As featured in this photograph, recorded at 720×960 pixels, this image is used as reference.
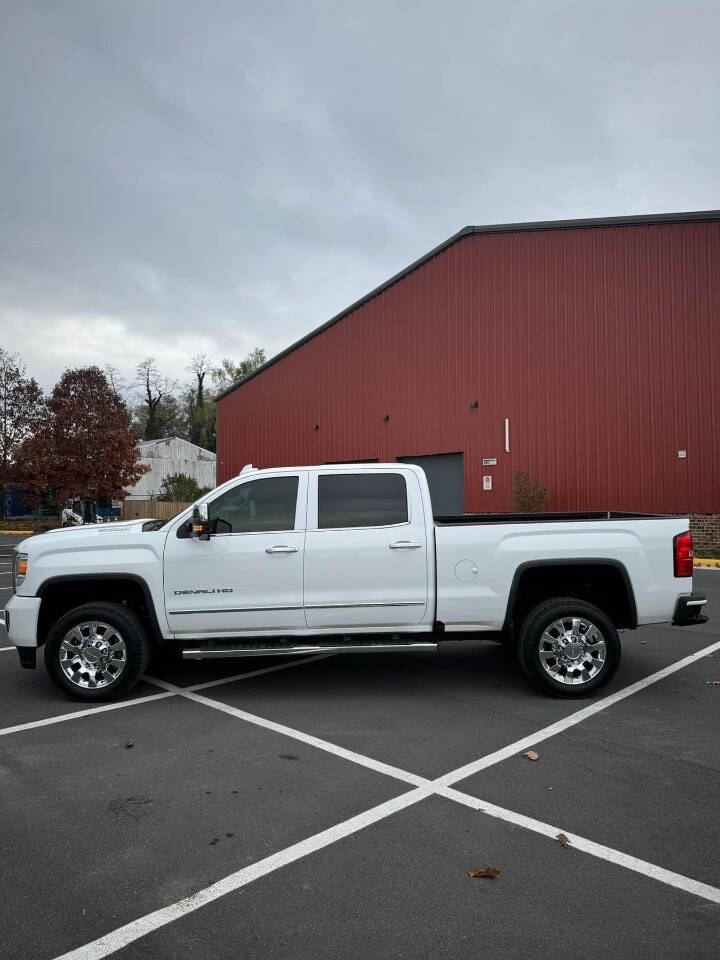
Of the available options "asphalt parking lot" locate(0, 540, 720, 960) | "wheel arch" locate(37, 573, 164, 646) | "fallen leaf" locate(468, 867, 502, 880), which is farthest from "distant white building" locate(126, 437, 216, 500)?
"fallen leaf" locate(468, 867, 502, 880)

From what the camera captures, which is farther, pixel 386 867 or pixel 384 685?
pixel 384 685

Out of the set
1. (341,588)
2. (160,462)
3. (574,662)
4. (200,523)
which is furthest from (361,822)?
(160,462)

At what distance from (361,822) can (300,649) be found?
2145mm

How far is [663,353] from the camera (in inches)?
802

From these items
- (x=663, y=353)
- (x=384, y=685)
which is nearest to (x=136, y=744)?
(x=384, y=685)

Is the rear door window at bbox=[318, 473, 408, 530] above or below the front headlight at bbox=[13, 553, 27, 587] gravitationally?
above

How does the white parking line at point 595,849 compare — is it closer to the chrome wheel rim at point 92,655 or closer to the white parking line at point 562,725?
the white parking line at point 562,725

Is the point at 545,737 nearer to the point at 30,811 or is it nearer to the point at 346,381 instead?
the point at 30,811

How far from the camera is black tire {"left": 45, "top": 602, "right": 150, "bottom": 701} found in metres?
5.84

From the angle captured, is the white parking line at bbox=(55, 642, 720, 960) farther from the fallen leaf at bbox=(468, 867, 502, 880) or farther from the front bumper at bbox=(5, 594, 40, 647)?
the front bumper at bbox=(5, 594, 40, 647)

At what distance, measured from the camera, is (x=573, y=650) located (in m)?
5.82

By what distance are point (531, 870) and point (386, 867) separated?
658mm

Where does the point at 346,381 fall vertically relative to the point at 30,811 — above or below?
above

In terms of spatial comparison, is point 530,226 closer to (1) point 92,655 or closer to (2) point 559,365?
(2) point 559,365
